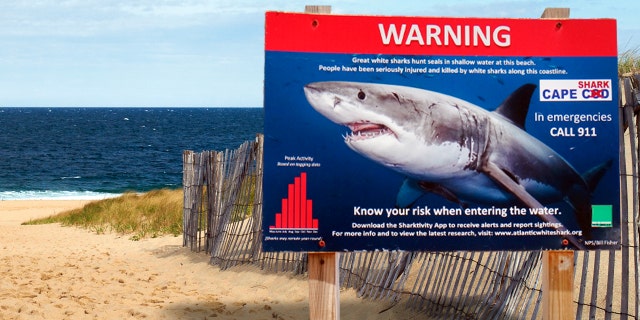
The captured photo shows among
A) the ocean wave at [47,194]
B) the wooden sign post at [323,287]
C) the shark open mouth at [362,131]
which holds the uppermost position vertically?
the shark open mouth at [362,131]

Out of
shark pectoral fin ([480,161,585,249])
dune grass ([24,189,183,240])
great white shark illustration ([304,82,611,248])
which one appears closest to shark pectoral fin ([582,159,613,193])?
great white shark illustration ([304,82,611,248])

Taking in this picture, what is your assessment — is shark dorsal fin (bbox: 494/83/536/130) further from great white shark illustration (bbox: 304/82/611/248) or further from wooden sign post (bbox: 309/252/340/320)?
wooden sign post (bbox: 309/252/340/320)

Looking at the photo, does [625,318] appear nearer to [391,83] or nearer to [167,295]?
[391,83]

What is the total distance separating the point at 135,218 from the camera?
13664 millimetres

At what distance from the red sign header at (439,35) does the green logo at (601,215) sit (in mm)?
778

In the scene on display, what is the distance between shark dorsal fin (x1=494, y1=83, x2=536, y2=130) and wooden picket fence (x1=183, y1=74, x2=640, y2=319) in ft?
2.78

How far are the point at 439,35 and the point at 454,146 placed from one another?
0.56 metres

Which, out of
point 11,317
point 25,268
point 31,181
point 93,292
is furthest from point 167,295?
point 31,181

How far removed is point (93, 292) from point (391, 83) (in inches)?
182

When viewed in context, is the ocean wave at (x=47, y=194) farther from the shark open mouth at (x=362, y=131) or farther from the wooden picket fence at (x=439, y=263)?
the shark open mouth at (x=362, y=131)

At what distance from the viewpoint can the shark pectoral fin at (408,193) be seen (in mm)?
3930

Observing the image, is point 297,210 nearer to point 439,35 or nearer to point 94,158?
point 439,35

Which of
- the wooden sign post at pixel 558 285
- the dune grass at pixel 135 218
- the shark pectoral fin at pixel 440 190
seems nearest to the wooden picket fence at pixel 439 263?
the wooden sign post at pixel 558 285

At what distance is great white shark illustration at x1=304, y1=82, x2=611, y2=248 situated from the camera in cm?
388
